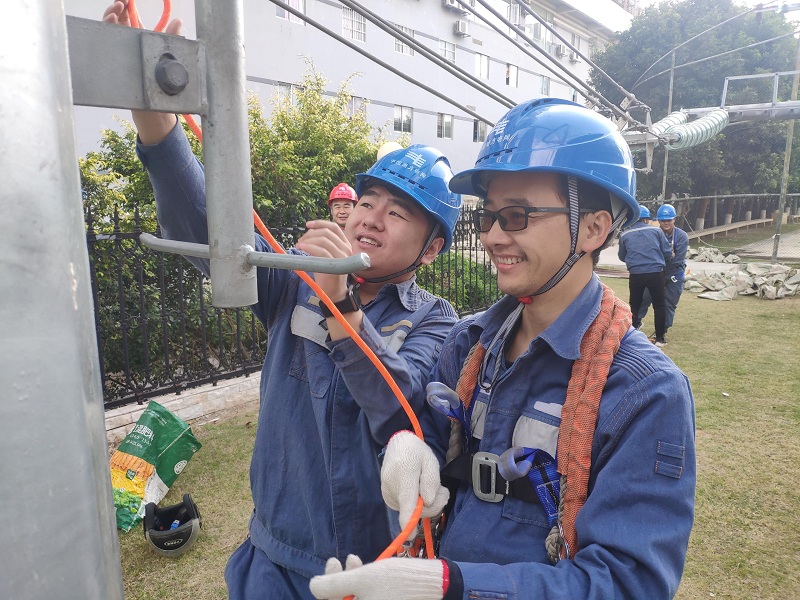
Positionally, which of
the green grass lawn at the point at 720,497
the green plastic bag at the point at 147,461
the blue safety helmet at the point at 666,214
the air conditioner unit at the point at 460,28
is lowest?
the green grass lawn at the point at 720,497

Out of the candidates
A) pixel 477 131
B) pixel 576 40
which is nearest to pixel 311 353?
pixel 477 131

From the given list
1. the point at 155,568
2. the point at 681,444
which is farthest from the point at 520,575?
the point at 155,568

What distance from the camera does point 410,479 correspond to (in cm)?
142

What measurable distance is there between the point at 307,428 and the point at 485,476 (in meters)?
0.67

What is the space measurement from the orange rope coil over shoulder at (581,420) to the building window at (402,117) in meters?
24.5

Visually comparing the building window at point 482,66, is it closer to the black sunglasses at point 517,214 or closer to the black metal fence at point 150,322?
the black metal fence at point 150,322

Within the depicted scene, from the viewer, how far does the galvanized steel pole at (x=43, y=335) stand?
0.47m

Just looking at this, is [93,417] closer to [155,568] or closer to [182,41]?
[182,41]

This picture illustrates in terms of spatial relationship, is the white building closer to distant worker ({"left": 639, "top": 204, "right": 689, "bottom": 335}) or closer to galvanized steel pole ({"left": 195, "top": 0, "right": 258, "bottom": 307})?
distant worker ({"left": 639, "top": 204, "right": 689, "bottom": 335})

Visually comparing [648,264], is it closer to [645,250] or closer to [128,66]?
[645,250]

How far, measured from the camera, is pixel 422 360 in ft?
6.29

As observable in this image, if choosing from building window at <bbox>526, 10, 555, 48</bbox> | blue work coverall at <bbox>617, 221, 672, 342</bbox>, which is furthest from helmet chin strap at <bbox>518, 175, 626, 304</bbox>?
building window at <bbox>526, 10, 555, 48</bbox>

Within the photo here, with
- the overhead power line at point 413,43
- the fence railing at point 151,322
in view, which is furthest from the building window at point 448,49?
the overhead power line at point 413,43

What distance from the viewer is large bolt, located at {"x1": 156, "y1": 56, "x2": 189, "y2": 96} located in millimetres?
718
